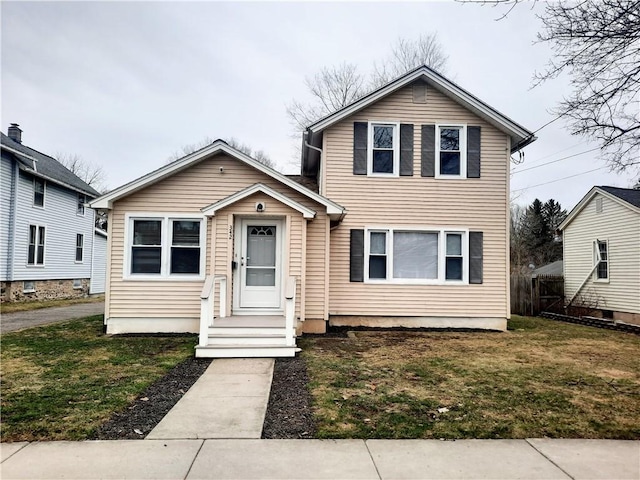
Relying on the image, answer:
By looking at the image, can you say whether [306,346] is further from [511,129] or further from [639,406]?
[511,129]

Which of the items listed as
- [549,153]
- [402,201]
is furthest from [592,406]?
[549,153]

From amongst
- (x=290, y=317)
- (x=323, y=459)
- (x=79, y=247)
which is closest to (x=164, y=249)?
(x=290, y=317)

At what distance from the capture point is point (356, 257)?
37.3 ft

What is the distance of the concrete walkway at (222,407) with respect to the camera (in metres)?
4.18

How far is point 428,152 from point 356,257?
3423 mm

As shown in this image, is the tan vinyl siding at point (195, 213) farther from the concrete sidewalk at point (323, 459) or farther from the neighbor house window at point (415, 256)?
the concrete sidewalk at point (323, 459)

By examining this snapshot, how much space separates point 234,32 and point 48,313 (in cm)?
1179

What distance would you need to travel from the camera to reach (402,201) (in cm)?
1153

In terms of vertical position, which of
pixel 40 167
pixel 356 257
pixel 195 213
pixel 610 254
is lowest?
pixel 356 257

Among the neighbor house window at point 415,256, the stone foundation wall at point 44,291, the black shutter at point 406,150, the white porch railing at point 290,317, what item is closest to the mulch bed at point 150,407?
the white porch railing at point 290,317

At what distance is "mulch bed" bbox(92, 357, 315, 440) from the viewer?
4.17m

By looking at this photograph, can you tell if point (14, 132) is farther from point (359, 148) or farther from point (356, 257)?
point (356, 257)

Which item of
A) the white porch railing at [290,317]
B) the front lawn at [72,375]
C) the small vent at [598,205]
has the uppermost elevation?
the small vent at [598,205]

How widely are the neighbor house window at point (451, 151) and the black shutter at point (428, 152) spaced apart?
120mm
